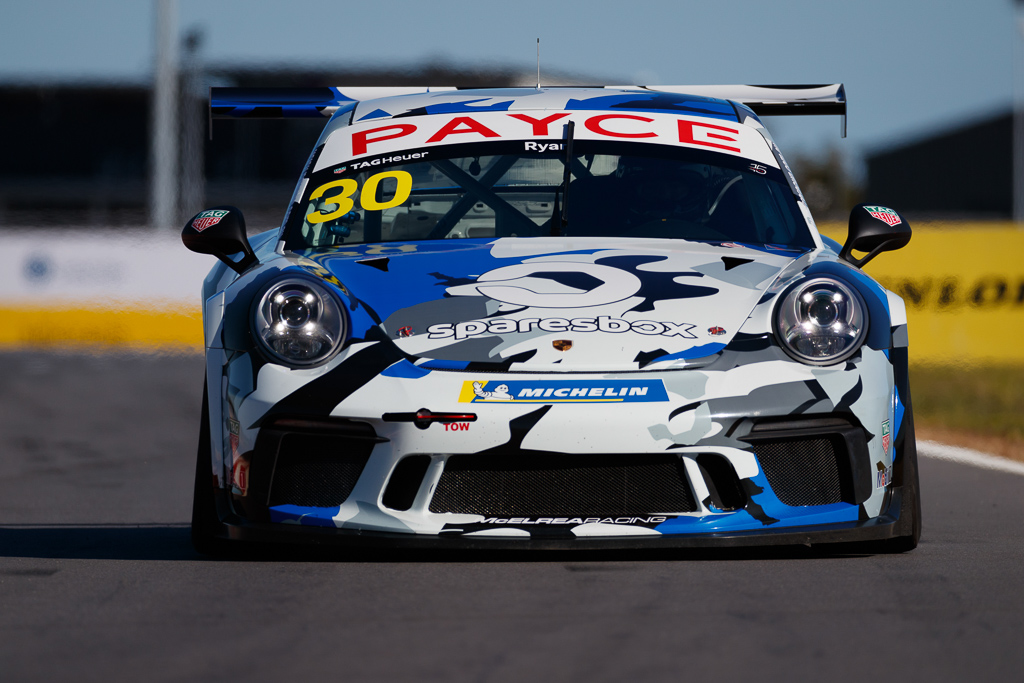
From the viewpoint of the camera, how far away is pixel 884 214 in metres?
4.52

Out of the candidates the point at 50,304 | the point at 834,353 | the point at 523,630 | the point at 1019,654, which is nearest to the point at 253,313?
the point at 523,630

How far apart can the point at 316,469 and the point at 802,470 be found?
50.2 inches

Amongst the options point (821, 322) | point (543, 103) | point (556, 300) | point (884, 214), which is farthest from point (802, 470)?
point (543, 103)

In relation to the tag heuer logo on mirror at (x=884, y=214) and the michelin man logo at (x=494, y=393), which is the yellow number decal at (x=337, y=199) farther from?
the tag heuer logo on mirror at (x=884, y=214)

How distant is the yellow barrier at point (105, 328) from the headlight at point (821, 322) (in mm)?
15403

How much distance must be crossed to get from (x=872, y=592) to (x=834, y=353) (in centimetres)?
65

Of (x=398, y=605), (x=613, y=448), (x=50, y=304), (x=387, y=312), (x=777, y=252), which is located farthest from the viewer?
(x=50, y=304)

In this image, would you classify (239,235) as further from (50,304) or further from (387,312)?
(50,304)

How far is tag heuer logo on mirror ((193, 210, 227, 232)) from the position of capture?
4383 mm

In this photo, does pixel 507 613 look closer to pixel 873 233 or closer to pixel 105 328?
pixel 873 233

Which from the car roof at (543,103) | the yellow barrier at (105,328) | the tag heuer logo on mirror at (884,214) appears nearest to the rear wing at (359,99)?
the car roof at (543,103)

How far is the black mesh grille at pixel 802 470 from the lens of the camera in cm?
368

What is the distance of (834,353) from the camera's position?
12.4 ft

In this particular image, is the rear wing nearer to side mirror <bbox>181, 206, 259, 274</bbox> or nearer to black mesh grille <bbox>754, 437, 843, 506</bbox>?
side mirror <bbox>181, 206, 259, 274</bbox>
